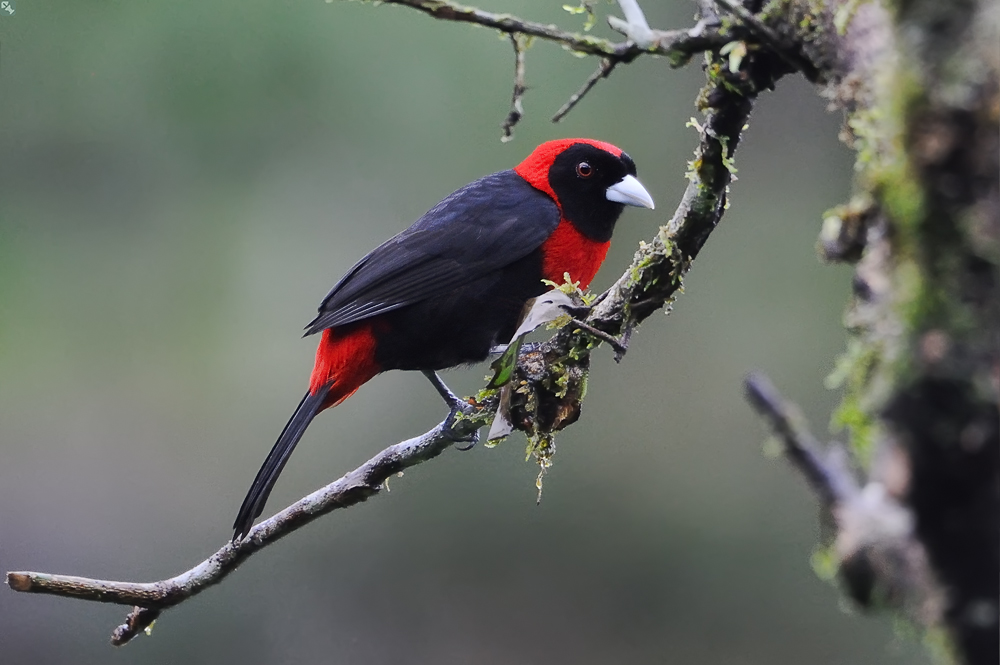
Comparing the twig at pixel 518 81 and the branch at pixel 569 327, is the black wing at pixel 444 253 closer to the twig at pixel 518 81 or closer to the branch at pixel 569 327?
the branch at pixel 569 327

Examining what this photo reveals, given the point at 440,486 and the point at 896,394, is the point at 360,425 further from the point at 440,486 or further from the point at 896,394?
the point at 896,394

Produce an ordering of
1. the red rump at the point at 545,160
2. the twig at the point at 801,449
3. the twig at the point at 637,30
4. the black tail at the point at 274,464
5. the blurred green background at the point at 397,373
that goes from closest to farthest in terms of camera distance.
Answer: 1. the twig at the point at 801,449
2. the twig at the point at 637,30
3. the black tail at the point at 274,464
4. the red rump at the point at 545,160
5. the blurred green background at the point at 397,373

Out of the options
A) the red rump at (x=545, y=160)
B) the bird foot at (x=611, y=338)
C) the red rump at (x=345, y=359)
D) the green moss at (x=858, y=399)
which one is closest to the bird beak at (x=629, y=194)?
the red rump at (x=545, y=160)

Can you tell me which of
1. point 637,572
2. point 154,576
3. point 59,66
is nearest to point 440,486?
point 637,572

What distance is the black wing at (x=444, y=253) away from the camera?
12.0 feet

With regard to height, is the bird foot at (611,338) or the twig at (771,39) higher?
the twig at (771,39)

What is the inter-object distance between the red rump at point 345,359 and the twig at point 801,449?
2750 mm

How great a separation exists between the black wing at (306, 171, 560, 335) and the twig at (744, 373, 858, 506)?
2.70 m

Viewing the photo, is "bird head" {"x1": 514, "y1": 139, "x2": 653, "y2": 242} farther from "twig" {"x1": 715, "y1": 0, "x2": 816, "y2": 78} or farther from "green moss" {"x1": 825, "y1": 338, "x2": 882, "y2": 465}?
"green moss" {"x1": 825, "y1": 338, "x2": 882, "y2": 465}

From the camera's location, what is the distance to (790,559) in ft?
22.2

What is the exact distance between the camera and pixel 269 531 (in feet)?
8.59

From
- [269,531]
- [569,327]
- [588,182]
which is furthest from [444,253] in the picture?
[269,531]

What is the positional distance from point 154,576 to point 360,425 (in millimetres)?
1623

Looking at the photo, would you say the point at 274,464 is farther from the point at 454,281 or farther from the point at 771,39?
the point at 771,39
